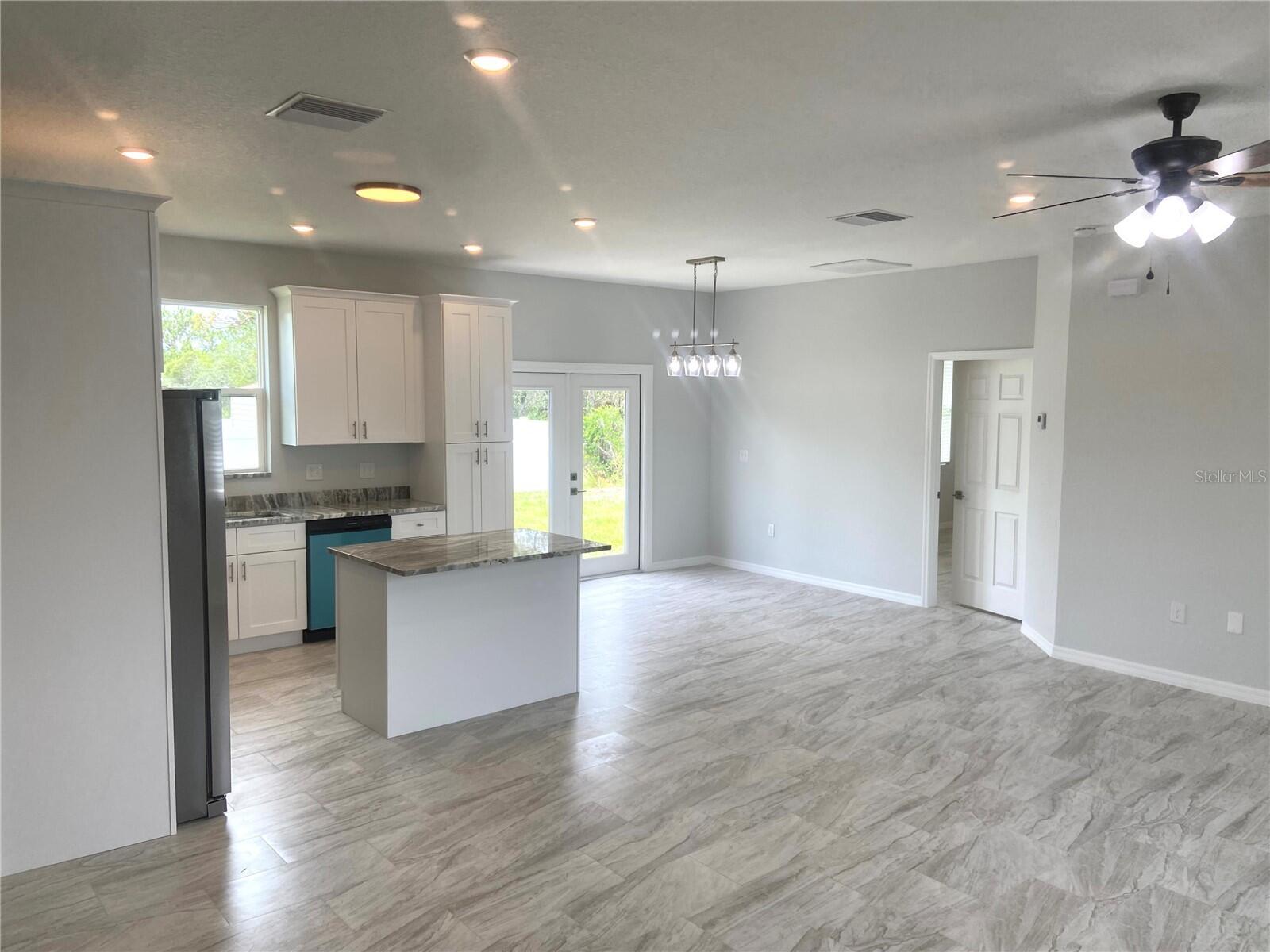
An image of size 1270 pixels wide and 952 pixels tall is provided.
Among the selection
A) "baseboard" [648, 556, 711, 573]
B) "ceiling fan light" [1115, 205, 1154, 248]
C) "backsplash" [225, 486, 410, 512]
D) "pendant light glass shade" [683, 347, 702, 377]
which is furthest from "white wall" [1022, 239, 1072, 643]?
"backsplash" [225, 486, 410, 512]

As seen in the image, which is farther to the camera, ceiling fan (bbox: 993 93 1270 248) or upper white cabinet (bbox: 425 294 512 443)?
upper white cabinet (bbox: 425 294 512 443)

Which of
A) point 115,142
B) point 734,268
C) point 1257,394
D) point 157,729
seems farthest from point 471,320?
point 1257,394

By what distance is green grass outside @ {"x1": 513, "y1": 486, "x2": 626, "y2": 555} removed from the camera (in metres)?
7.68

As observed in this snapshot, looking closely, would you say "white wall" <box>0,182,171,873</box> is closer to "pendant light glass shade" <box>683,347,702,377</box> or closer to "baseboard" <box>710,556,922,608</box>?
"pendant light glass shade" <box>683,347,702,377</box>

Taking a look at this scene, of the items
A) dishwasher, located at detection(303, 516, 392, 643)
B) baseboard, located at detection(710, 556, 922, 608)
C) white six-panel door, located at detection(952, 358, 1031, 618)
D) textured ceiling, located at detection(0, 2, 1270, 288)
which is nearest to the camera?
textured ceiling, located at detection(0, 2, 1270, 288)

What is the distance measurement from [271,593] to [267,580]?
92mm

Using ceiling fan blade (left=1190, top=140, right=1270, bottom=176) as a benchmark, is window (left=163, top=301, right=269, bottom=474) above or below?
below

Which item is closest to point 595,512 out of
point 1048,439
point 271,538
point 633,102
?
point 271,538

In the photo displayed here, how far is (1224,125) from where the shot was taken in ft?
10.7

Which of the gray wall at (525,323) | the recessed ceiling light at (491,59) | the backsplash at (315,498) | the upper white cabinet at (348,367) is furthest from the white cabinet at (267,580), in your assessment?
the recessed ceiling light at (491,59)

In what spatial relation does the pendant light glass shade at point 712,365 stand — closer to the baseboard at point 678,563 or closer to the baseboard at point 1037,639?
the baseboard at point 678,563

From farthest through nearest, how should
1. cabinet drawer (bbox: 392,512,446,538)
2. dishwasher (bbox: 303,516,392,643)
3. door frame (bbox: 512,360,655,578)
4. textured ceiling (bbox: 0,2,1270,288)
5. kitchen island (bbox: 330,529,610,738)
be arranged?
door frame (bbox: 512,360,655,578), cabinet drawer (bbox: 392,512,446,538), dishwasher (bbox: 303,516,392,643), kitchen island (bbox: 330,529,610,738), textured ceiling (bbox: 0,2,1270,288)

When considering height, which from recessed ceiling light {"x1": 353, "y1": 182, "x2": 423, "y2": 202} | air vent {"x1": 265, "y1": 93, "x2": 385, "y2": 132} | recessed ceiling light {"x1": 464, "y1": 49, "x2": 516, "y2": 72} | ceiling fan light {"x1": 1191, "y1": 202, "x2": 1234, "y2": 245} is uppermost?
recessed ceiling light {"x1": 353, "y1": 182, "x2": 423, "y2": 202}

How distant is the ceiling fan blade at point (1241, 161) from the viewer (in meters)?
2.63
